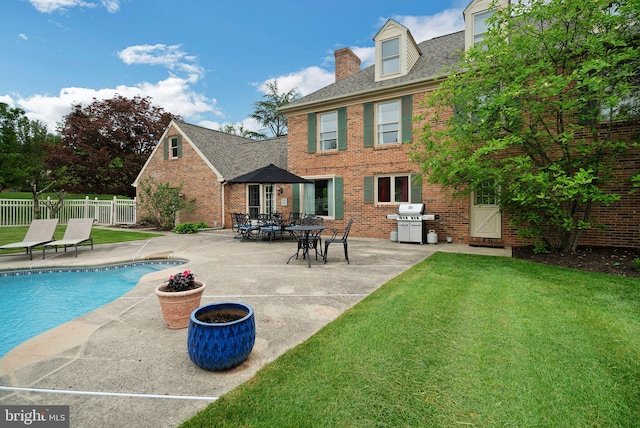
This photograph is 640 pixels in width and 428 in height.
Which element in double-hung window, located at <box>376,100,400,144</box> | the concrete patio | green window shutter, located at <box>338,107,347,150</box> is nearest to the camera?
the concrete patio

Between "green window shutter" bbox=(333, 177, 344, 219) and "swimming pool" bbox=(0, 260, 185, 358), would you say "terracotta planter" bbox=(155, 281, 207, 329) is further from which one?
"green window shutter" bbox=(333, 177, 344, 219)

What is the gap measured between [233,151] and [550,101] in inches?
631

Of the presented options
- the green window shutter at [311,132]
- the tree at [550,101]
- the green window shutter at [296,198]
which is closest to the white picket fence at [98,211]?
the green window shutter at [296,198]

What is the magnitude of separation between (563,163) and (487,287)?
466 centimetres

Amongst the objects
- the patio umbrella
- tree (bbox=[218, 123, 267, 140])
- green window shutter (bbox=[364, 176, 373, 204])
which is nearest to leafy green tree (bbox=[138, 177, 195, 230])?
the patio umbrella

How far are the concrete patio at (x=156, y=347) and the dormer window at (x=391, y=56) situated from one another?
874 centimetres

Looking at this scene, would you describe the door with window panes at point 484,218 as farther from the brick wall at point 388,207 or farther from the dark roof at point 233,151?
the dark roof at point 233,151

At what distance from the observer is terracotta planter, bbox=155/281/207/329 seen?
11.1ft

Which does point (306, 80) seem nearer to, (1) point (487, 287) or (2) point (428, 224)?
(2) point (428, 224)

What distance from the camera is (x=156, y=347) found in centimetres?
300

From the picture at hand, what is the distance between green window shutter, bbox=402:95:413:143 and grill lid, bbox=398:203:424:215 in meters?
2.48

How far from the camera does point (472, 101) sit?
7809mm

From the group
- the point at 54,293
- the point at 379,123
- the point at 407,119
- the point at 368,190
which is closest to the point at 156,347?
the point at 54,293

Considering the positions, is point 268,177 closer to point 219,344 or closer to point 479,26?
point 219,344
